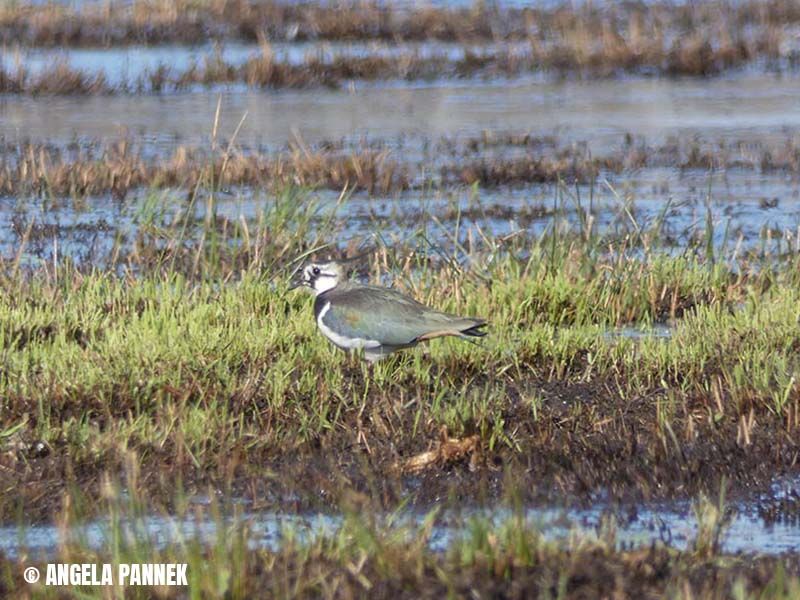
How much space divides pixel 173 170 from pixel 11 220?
6.47 ft

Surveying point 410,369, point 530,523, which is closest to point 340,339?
point 410,369

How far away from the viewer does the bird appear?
20.8 feet

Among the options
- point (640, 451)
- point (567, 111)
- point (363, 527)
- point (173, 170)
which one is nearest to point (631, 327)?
point (640, 451)

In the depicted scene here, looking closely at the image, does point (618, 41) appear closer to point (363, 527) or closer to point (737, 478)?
point (737, 478)

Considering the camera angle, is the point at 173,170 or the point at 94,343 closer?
the point at 94,343

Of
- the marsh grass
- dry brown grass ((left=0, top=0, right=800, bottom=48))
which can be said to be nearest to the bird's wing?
the marsh grass

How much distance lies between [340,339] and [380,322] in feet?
0.58

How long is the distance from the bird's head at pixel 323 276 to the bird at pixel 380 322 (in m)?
0.31

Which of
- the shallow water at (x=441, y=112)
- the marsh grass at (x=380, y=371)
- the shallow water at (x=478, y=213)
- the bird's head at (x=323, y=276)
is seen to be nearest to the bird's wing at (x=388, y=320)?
the marsh grass at (x=380, y=371)

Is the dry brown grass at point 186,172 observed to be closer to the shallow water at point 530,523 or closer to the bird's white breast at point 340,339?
the bird's white breast at point 340,339

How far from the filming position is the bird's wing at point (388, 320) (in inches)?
249

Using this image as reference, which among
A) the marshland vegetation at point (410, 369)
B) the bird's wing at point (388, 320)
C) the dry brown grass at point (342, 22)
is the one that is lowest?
the dry brown grass at point (342, 22)

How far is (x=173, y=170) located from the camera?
40.6 ft

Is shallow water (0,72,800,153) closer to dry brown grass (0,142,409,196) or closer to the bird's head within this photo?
dry brown grass (0,142,409,196)
